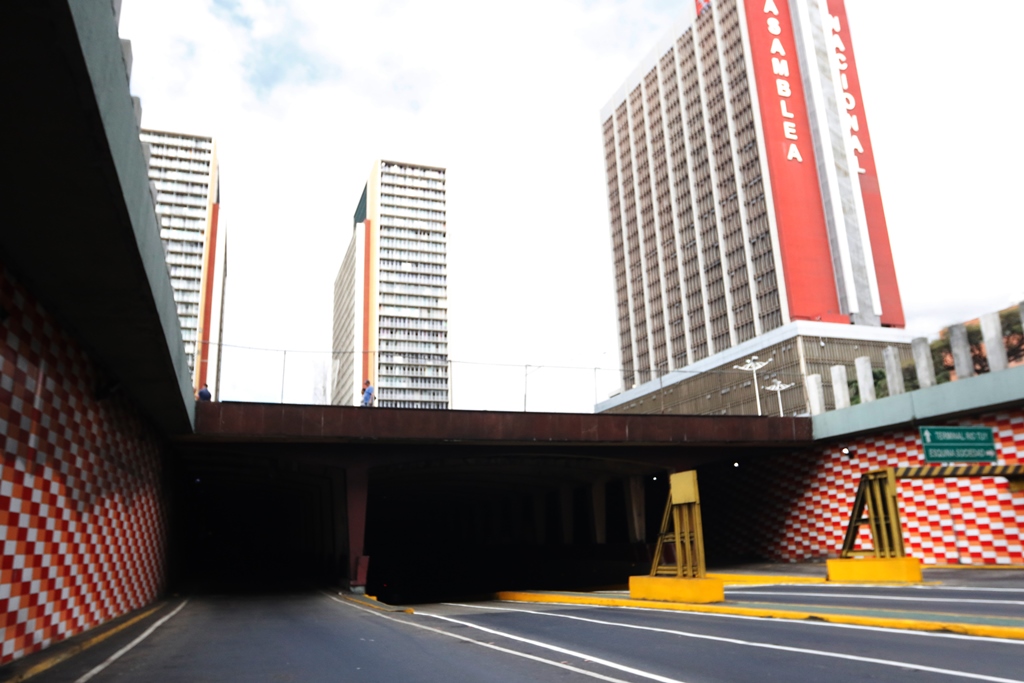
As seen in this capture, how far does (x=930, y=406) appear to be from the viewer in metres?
22.3

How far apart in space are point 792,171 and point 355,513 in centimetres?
7782

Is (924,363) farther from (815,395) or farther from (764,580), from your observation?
(764,580)

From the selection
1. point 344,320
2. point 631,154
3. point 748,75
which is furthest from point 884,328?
point 344,320

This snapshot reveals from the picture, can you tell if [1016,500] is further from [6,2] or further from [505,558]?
[505,558]

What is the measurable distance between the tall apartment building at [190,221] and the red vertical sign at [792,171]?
73899mm

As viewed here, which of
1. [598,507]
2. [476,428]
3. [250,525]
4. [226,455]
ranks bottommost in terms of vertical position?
[598,507]

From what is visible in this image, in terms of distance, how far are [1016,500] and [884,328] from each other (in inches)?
2543

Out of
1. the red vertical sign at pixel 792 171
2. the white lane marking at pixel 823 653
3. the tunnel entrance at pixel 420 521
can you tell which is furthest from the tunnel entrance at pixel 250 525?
the red vertical sign at pixel 792 171

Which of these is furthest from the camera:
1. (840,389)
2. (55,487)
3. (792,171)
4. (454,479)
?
(792,171)

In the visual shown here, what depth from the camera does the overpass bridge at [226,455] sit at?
21.4 ft

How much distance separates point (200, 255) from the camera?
9950 cm

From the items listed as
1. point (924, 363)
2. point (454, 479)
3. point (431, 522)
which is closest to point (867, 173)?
point (431, 522)

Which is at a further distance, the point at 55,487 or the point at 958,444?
the point at 958,444

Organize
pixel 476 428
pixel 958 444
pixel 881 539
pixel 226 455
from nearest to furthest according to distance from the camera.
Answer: pixel 881 539
pixel 958 444
pixel 476 428
pixel 226 455
